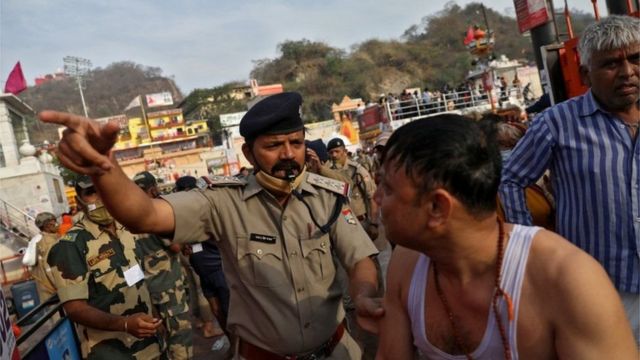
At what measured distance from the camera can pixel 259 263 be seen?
2.21 metres

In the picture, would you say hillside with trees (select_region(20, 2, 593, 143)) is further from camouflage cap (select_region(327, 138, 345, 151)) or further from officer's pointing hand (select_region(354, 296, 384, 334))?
officer's pointing hand (select_region(354, 296, 384, 334))

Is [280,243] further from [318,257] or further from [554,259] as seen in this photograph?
[554,259]

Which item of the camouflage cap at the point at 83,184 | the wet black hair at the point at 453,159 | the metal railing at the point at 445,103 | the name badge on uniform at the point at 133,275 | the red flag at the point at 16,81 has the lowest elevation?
the name badge on uniform at the point at 133,275

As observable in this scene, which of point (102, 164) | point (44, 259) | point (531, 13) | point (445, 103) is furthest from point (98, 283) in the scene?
point (445, 103)

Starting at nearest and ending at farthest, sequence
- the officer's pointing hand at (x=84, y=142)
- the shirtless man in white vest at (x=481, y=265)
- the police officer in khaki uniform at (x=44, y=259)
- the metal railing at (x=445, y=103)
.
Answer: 1. the shirtless man in white vest at (x=481, y=265)
2. the officer's pointing hand at (x=84, y=142)
3. the police officer in khaki uniform at (x=44, y=259)
4. the metal railing at (x=445, y=103)

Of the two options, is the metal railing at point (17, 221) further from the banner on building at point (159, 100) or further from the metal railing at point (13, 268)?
the banner on building at point (159, 100)

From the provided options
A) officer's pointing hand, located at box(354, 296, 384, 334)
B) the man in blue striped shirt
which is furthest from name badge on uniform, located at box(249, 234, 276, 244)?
the man in blue striped shirt

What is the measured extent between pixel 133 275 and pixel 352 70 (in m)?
85.6

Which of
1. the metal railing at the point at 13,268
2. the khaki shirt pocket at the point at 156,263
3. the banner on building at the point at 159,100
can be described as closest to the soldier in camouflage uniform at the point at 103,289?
the khaki shirt pocket at the point at 156,263

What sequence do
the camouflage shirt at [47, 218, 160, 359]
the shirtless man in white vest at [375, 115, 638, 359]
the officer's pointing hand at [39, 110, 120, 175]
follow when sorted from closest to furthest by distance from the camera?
the shirtless man in white vest at [375, 115, 638, 359], the officer's pointing hand at [39, 110, 120, 175], the camouflage shirt at [47, 218, 160, 359]

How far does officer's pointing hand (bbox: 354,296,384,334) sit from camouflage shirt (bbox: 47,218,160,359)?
2073 mm

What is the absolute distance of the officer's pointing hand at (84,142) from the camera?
4.64ft

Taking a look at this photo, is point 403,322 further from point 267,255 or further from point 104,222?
point 104,222

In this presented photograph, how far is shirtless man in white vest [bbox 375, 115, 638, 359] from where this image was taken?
120 cm
